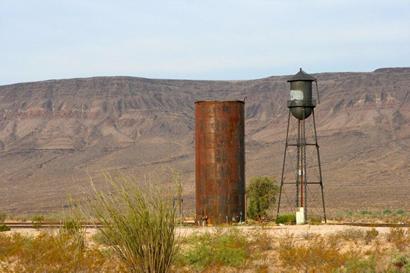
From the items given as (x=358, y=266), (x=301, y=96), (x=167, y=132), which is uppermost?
(x=301, y=96)

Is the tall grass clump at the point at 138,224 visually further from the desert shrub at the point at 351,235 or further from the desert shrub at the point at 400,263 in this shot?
the desert shrub at the point at 351,235

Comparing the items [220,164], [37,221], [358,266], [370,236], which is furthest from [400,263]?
[37,221]

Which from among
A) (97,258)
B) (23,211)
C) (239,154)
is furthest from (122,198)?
(23,211)

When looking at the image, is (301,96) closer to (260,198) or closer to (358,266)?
(260,198)

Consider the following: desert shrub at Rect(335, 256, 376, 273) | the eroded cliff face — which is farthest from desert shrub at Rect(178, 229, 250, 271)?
the eroded cliff face

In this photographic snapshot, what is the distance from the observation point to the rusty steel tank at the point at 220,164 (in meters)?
35.3

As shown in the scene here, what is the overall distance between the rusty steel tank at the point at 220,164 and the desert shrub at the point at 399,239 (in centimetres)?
1031

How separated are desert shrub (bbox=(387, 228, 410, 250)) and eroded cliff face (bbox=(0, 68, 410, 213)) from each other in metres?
51.7

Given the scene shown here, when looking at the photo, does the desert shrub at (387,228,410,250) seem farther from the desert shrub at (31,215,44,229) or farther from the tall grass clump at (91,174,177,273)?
the desert shrub at (31,215,44,229)

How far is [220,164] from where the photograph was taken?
35.4 m

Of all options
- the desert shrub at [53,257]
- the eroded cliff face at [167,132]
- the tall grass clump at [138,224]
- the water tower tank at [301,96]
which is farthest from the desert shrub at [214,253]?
the eroded cliff face at [167,132]

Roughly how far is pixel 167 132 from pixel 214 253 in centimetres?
11315

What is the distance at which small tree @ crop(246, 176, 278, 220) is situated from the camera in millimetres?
42000

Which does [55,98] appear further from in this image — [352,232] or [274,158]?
[352,232]
